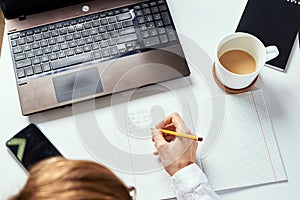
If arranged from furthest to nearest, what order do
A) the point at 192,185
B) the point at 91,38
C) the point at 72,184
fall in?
the point at 91,38, the point at 192,185, the point at 72,184

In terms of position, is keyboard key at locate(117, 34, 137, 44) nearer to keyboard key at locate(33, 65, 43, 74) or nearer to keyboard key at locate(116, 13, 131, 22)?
keyboard key at locate(116, 13, 131, 22)

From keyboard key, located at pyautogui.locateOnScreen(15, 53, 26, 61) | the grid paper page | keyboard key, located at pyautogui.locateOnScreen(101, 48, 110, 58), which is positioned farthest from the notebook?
keyboard key, located at pyautogui.locateOnScreen(15, 53, 26, 61)

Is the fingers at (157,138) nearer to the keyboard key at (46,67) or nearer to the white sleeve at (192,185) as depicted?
the white sleeve at (192,185)

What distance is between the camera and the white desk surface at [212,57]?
819mm

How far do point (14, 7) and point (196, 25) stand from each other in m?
0.32

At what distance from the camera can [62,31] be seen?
2.95ft

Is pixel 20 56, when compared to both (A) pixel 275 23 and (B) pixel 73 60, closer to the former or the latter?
(B) pixel 73 60

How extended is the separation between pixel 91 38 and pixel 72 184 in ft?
1.23

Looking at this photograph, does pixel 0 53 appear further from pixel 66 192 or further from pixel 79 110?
pixel 66 192

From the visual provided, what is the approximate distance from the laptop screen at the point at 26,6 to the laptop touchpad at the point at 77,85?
0.13 m

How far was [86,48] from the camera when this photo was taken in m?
0.89

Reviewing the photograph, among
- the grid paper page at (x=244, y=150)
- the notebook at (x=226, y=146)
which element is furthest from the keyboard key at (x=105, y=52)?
the grid paper page at (x=244, y=150)

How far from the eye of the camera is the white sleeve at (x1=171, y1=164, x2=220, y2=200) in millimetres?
791

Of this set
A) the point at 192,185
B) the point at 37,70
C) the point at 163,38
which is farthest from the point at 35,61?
the point at 192,185
